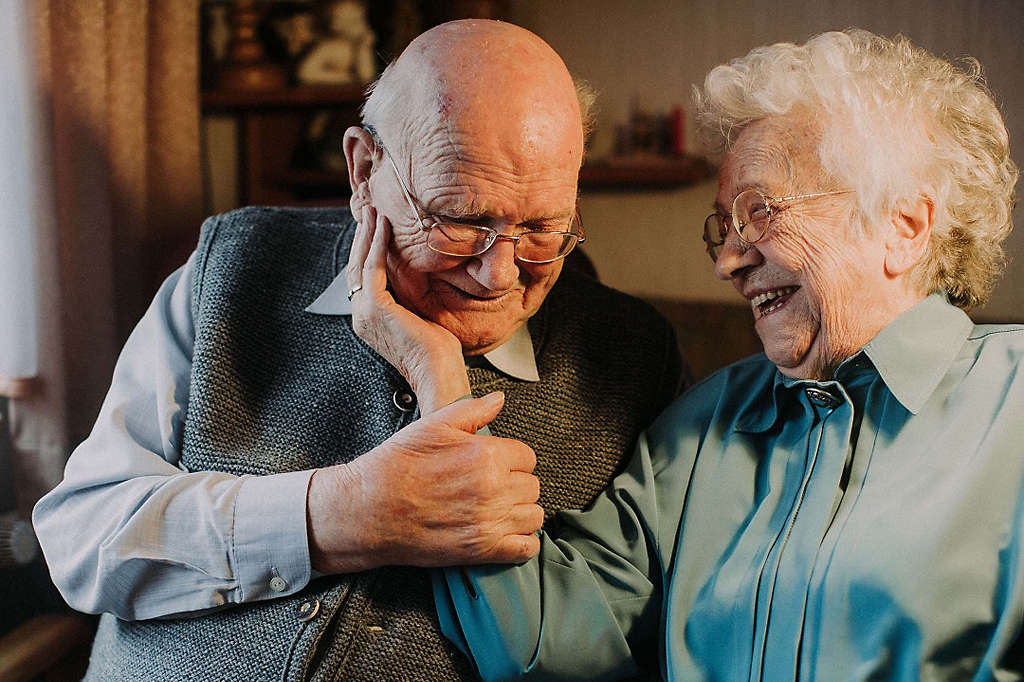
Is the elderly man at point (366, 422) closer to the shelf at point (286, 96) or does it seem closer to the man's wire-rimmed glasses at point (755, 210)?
the man's wire-rimmed glasses at point (755, 210)

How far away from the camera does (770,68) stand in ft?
4.40

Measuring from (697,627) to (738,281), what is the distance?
505mm

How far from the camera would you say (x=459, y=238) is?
1273mm

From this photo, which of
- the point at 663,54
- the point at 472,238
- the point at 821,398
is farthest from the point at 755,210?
the point at 663,54

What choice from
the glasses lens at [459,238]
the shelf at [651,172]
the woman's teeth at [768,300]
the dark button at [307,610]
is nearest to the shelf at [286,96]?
the shelf at [651,172]

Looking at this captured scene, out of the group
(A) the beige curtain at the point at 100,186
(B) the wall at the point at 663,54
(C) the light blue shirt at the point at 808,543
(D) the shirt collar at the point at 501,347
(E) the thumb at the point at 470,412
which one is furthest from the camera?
(B) the wall at the point at 663,54

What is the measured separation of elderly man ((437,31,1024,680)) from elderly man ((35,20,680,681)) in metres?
0.11

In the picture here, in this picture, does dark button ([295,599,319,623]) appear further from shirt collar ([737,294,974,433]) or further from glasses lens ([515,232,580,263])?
shirt collar ([737,294,974,433])

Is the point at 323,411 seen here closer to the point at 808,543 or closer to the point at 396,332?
the point at 396,332

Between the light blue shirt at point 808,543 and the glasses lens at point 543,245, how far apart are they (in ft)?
1.13

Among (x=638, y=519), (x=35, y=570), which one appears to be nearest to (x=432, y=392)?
(x=638, y=519)

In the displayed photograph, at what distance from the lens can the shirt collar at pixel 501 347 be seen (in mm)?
1435

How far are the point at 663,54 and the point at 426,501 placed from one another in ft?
5.36

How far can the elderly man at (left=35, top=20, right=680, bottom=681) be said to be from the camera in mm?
1224
